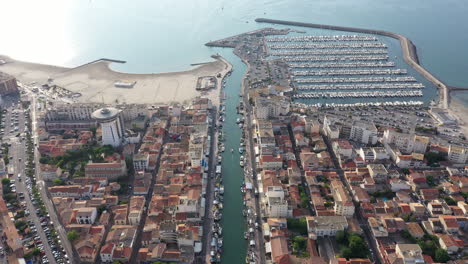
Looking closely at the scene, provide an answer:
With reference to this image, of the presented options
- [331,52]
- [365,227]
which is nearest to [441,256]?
[365,227]

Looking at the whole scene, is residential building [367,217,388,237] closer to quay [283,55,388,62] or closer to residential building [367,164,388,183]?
residential building [367,164,388,183]

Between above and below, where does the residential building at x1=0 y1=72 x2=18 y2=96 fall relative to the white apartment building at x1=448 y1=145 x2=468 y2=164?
above

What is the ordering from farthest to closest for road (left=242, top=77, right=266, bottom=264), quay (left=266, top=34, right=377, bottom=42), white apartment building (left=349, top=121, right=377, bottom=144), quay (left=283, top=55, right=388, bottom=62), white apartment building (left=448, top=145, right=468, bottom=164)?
quay (left=266, top=34, right=377, bottom=42), quay (left=283, top=55, right=388, bottom=62), white apartment building (left=349, top=121, right=377, bottom=144), white apartment building (left=448, top=145, right=468, bottom=164), road (left=242, top=77, right=266, bottom=264)

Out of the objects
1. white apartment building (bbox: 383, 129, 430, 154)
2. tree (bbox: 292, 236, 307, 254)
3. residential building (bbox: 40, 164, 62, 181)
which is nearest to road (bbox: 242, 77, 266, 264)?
tree (bbox: 292, 236, 307, 254)

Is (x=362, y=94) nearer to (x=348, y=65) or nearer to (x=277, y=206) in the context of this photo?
(x=348, y=65)

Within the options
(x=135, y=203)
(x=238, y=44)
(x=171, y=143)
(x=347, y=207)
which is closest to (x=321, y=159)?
(x=347, y=207)

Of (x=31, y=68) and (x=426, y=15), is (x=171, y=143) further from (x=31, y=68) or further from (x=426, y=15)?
(x=426, y=15)
